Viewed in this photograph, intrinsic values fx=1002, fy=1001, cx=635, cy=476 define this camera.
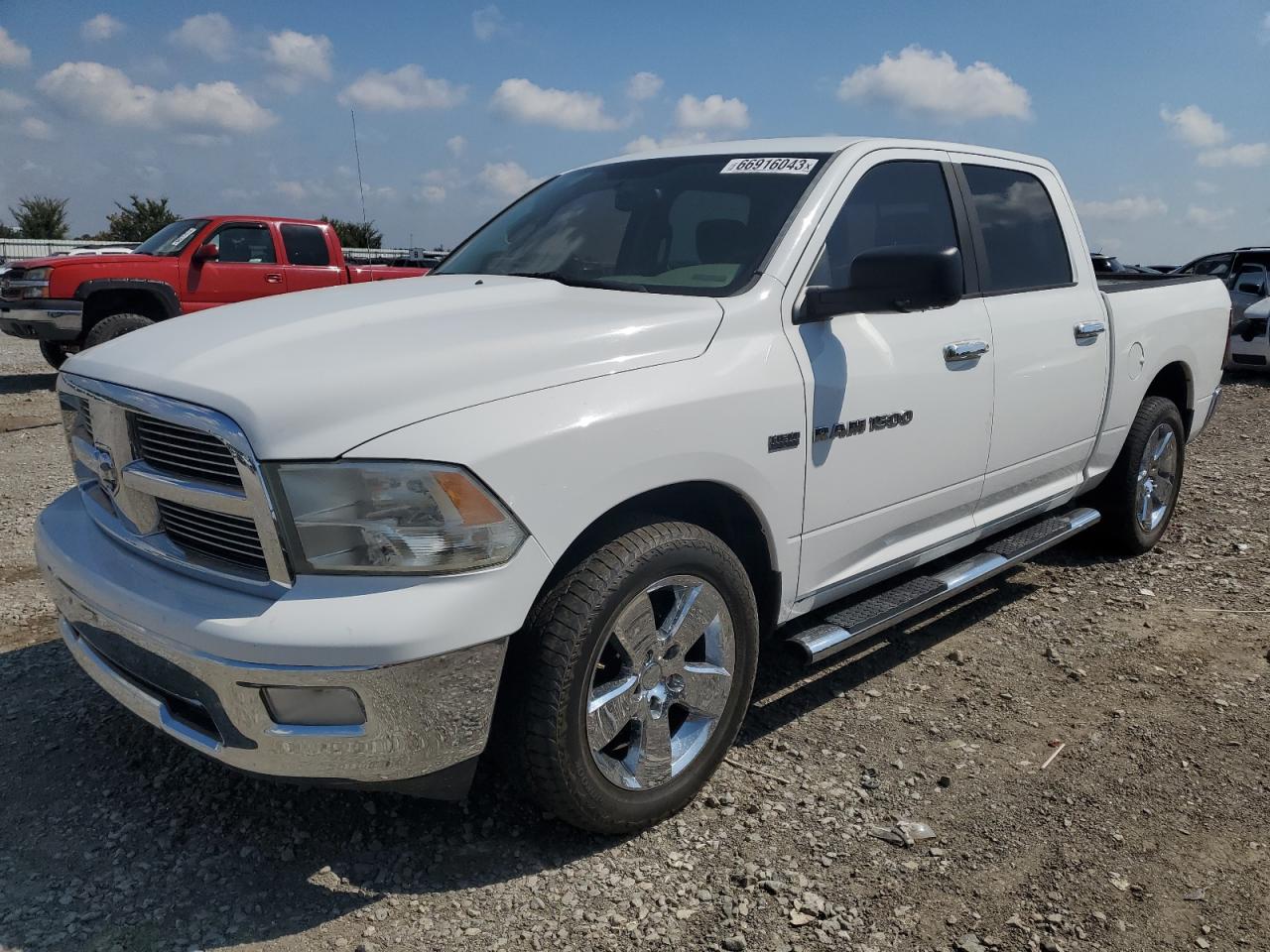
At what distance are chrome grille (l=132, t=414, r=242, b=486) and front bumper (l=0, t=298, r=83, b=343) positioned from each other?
9149mm

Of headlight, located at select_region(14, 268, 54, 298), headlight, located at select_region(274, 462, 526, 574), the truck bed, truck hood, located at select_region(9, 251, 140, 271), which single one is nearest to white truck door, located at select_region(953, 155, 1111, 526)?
the truck bed

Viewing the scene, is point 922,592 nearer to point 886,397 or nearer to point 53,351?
point 886,397

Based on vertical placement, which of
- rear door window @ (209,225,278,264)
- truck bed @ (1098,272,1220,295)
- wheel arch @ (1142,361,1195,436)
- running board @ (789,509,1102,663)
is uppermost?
rear door window @ (209,225,278,264)

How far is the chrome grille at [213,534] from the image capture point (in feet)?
7.18

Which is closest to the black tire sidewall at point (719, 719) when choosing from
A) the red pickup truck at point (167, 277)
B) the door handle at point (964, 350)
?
the door handle at point (964, 350)

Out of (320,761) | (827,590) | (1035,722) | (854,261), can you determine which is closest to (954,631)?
(1035,722)

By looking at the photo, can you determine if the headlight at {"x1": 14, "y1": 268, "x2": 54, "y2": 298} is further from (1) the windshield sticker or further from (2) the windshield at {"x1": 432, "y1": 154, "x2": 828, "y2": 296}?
(1) the windshield sticker

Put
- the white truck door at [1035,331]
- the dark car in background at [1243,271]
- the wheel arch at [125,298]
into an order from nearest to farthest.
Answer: the white truck door at [1035,331] → the wheel arch at [125,298] → the dark car in background at [1243,271]

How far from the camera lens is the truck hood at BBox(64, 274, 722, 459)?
7.06 ft

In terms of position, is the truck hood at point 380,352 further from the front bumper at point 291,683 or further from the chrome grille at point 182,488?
the front bumper at point 291,683

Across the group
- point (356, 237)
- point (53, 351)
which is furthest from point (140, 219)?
point (53, 351)

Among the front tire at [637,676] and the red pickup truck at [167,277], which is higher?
the red pickup truck at [167,277]

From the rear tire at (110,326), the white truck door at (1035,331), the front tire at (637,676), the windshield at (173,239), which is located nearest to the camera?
the front tire at (637,676)

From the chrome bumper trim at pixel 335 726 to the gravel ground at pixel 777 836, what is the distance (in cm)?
44
